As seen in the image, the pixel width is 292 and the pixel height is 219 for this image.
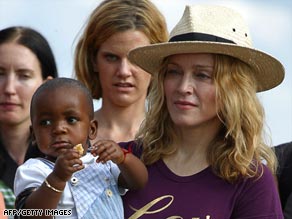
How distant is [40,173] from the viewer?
5.26 meters

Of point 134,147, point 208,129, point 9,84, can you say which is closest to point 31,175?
point 134,147

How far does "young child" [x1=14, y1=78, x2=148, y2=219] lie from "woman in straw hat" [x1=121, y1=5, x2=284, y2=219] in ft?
0.56

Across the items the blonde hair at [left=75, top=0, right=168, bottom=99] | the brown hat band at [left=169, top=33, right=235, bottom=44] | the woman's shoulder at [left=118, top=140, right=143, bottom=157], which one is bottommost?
the woman's shoulder at [left=118, top=140, right=143, bottom=157]

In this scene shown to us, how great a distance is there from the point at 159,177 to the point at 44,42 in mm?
1941

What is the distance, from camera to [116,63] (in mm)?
6977

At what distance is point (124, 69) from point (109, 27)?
0.33 metres

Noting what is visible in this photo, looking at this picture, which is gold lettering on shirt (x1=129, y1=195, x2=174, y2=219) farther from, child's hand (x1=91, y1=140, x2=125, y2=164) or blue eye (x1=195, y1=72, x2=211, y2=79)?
blue eye (x1=195, y1=72, x2=211, y2=79)

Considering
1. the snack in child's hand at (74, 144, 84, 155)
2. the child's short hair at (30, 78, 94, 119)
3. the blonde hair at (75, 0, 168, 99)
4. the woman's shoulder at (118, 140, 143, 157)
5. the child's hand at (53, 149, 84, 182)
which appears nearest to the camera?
the child's hand at (53, 149, 84, 182)

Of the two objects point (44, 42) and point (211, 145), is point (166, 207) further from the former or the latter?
point (44, 42)

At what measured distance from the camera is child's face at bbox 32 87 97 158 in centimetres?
523

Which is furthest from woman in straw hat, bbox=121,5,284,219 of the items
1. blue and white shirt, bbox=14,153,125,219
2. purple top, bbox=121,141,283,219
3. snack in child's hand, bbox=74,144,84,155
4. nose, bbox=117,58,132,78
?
nose, bbox=117,58,132,78

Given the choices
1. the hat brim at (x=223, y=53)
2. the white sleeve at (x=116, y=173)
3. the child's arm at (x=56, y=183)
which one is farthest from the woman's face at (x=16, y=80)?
the child's arm at (x=56, y=183)

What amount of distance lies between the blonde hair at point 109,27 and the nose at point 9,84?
21.8 inches

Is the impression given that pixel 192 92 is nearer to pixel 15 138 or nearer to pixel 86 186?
pixel 86 186
